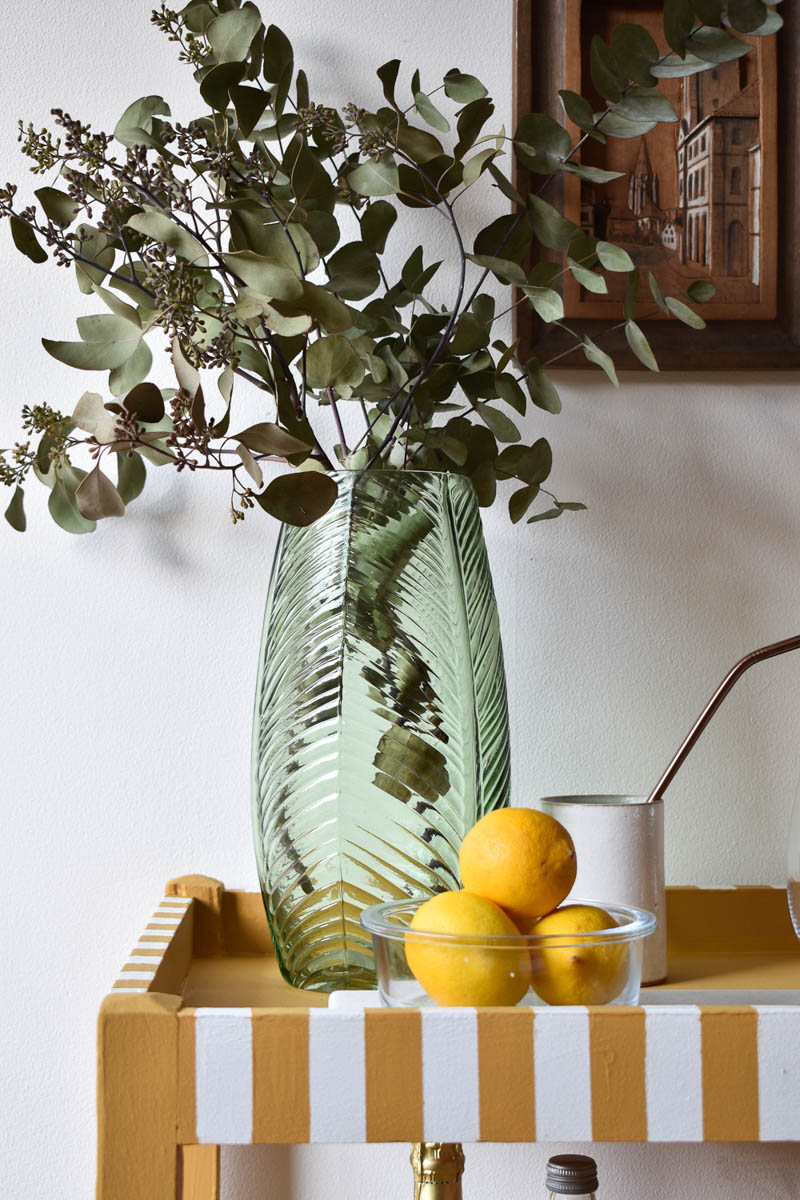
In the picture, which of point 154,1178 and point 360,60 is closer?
point 154,1178

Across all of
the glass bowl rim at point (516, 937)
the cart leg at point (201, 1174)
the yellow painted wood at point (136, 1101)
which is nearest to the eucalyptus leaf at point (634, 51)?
the glass bowl rim at point (516, 937)

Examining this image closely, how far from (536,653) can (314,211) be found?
41 cm

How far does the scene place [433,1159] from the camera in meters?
0.76

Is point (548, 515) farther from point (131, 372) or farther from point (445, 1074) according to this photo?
point (445, 1074)

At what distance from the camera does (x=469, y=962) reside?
1.78 ft

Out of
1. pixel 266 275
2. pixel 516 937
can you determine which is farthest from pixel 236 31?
pixel 516 937

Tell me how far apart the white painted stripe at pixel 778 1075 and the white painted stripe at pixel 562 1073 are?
3.2 inches

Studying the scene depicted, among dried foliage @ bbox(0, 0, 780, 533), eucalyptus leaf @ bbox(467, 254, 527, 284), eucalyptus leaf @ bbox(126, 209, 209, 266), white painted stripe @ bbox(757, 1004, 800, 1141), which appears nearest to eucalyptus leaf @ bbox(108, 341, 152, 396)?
dried foliage @ bbox(0, 0, 780, 533)

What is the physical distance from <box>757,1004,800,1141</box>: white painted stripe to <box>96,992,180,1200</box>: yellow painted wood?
0.27 m

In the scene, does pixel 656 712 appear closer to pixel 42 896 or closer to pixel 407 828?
pixel 407 828

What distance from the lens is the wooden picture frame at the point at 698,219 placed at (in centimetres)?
90

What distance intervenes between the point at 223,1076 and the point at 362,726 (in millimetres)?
226

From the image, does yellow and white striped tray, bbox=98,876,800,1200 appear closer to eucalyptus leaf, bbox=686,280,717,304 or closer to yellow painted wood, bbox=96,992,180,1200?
yellow painted wood, bbox=96,992,180,1200

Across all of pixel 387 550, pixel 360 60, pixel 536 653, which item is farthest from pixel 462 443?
pixel 360 60
